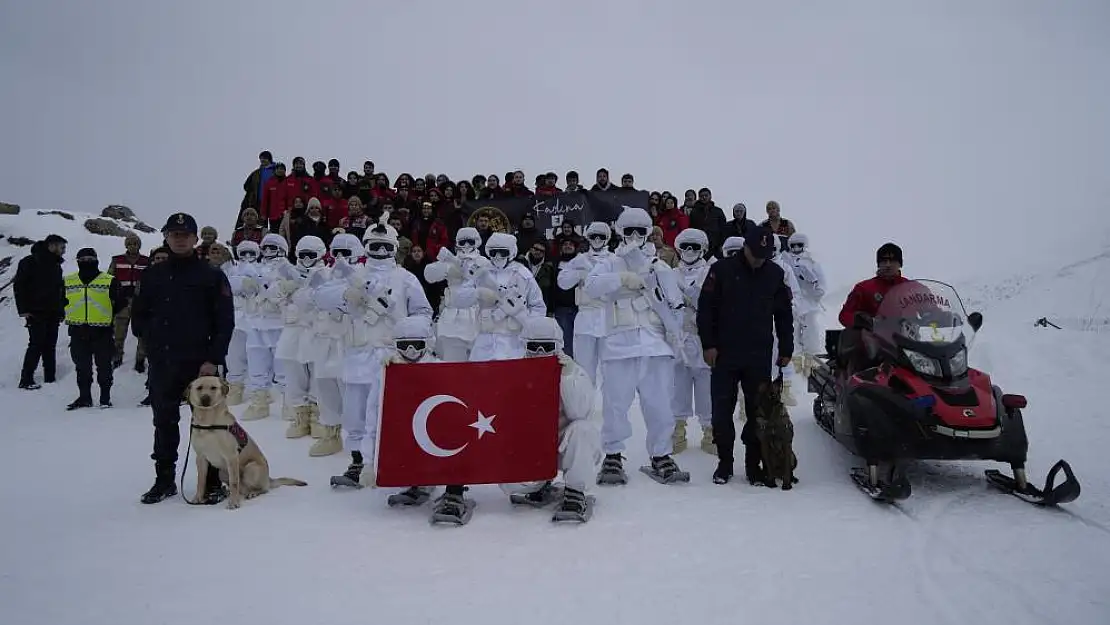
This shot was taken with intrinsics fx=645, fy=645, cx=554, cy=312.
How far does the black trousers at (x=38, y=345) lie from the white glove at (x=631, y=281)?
9783 millimetres

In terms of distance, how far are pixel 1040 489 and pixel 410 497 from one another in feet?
16.2

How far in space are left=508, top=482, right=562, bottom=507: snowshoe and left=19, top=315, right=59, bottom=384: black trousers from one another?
950 cm

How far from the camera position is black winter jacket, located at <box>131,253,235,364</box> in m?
5.24

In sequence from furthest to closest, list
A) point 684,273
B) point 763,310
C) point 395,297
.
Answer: point 684,273, point 395,297, point 763,310

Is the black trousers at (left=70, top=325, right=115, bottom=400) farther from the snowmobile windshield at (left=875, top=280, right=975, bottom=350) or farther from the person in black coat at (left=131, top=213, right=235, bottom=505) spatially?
the snowmobile windshield at (left=875, top=280, right=975, bottom=350)

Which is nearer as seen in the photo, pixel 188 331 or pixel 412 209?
pixel 188 331

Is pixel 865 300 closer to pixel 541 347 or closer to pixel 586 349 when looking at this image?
pixel 586 349

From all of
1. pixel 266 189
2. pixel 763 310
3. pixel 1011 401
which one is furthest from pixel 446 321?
pixel 266 189

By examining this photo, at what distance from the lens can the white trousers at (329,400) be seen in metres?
6.80

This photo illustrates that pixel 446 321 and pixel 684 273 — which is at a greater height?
pixel 684 273

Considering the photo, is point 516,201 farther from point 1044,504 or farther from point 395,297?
point 1044,504

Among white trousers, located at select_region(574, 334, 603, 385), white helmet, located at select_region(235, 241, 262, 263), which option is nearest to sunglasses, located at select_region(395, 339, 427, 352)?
white trousers, located at select_region(574, 334, 603, 385)

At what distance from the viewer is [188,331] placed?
5270mm

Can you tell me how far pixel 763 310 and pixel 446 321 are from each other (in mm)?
3513
